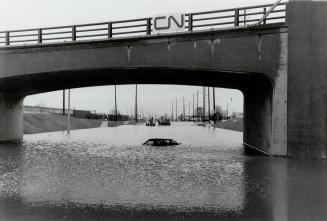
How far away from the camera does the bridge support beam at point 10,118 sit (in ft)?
94.3

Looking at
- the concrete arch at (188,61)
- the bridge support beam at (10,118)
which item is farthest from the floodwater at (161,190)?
the bridge support beam at (10,118)

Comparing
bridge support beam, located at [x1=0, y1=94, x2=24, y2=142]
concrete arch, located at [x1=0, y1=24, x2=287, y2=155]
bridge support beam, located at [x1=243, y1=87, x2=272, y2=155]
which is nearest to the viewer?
concrete arch, located at [x1=0, y1=24, x2=287, y2=155]

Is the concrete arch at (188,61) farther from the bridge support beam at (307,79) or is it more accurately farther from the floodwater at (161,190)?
the floodwater at (161,190)

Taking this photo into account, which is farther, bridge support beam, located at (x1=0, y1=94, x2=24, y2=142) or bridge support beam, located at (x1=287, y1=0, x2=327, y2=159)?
bridge support beam, located at (x1=0, y1=94, x2=24, y2=142)

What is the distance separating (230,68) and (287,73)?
8.66ft

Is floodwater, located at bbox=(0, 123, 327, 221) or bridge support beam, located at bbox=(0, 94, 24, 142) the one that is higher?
bridge support beam, located at bbox=(0, 94, 24, 142)

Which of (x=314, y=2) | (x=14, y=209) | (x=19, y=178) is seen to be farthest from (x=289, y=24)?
(x=14, y=209)

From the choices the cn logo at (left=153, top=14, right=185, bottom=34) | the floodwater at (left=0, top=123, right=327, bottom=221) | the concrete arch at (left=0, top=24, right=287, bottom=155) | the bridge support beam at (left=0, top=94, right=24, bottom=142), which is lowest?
the floodwater at (left=0, top=123, right=327, bottom=221)

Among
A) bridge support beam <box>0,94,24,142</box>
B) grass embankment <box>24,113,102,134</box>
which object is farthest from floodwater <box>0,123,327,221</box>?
grass embankment <box>24,113,102,134</box>

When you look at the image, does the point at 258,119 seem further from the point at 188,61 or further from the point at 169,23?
the point at 169,23

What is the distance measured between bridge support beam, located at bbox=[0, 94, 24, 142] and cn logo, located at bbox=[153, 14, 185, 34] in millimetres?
14871

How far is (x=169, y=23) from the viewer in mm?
19375

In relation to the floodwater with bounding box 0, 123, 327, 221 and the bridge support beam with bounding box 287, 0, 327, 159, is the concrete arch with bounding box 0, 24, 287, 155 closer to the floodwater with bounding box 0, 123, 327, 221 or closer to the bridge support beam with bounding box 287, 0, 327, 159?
the bridge support beam with bounding box 287, 0, 327, 159

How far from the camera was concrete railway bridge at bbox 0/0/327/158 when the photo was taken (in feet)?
57.6
